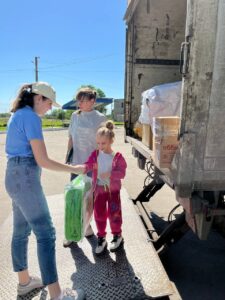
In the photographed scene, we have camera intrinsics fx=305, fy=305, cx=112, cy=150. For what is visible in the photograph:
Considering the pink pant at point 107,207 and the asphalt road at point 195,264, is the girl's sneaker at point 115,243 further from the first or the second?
the asphalt road at point 195,264

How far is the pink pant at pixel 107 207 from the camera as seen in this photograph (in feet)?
9.84

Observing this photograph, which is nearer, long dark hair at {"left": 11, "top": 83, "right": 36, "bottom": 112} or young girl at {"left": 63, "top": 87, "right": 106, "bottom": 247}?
long dark hair at {"left": 11, "top": 83, "right": 36, "bottom": 112}

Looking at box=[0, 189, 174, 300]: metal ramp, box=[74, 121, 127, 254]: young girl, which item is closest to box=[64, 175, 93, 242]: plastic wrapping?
box=[74, 121, 127, 254]: young girl

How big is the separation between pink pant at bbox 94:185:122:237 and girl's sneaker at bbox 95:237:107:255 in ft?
0.15

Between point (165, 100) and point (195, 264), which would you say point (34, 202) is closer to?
point (165, 100)

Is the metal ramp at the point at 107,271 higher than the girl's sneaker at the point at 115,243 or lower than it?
lower

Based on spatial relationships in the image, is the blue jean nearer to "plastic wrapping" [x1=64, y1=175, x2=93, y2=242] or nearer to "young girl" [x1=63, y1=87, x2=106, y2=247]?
"plastic wrapping" [x1=64, y1=175, x2=93, y2=242]

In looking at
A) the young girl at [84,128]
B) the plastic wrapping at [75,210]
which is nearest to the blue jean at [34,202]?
the plastic wrapping at [75,210]

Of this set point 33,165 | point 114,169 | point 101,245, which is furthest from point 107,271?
point 33,165

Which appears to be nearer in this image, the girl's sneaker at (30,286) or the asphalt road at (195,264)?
the girl's sneaker at (30,286)

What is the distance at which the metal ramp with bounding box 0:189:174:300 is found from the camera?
2459 mm

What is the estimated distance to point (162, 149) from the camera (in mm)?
2285

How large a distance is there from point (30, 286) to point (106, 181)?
1.13 m

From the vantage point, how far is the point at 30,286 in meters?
2.60
